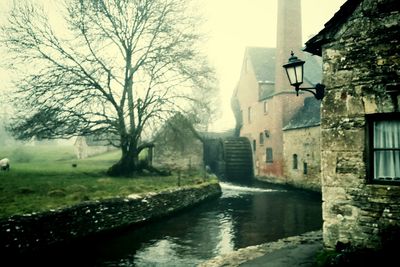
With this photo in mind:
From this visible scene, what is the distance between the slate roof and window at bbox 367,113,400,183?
16.7m

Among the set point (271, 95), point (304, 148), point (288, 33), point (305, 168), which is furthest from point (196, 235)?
point (288, 33)

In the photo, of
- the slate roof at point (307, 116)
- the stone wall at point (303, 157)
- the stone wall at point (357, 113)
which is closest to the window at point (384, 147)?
the stone wall at point (357, 113)

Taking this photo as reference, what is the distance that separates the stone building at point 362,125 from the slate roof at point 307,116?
16.5m

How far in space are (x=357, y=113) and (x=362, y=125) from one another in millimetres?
242

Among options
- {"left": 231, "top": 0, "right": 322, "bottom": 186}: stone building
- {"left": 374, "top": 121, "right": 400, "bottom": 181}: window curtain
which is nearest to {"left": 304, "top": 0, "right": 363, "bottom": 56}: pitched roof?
{"left": 374, "top": 121, "right": 400, "bottom": 181}: window curtain

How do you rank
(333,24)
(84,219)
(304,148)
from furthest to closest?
(304,148) → (84,219) → (333,24)

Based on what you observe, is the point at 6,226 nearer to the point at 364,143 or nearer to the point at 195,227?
the point at 195,227

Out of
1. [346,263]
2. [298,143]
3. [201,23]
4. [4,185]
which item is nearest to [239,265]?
[346,263]

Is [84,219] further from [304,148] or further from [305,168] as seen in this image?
[304,148]

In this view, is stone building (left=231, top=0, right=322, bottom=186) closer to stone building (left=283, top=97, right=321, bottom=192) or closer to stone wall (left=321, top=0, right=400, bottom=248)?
stone building (left=283, top=97, right=321, bottom=192)

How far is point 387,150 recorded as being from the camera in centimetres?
617

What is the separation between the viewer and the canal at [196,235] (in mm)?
9109

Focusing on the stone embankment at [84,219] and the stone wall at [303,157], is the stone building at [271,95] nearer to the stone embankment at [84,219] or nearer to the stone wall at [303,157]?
the stone wall at [303,157]

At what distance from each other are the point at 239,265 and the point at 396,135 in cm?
382
